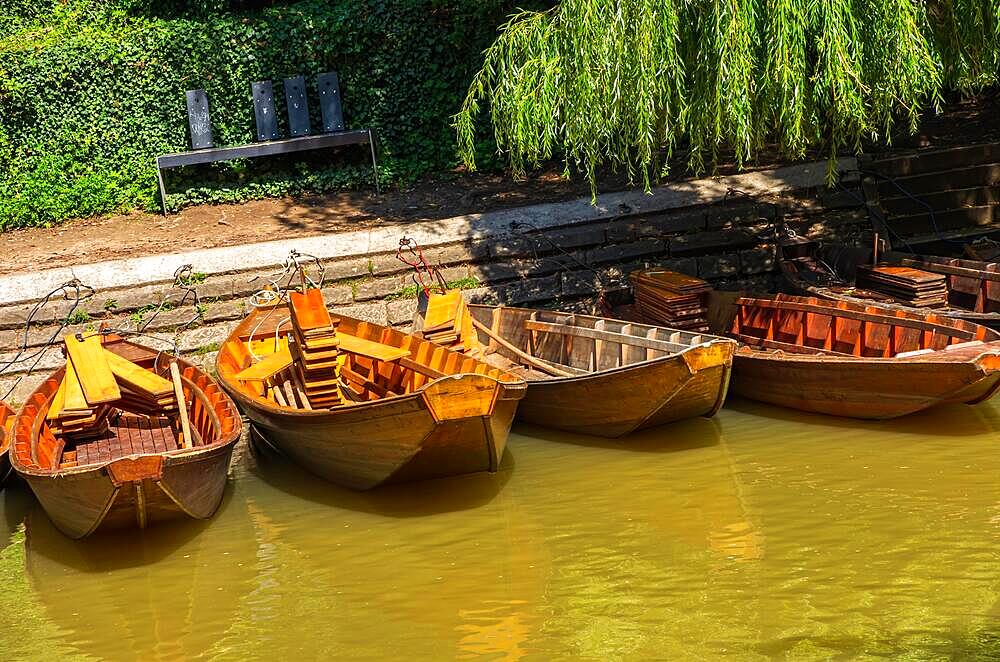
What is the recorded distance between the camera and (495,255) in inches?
404

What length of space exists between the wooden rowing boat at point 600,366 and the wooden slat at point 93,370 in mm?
2313

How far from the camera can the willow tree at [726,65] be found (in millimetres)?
7406

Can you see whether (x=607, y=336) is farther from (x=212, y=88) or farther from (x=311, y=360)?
(x=212, y=88)

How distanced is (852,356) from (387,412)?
3.45 meters

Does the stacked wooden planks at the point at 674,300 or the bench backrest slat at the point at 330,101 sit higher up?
the bench backrest slat at the point at 330,101

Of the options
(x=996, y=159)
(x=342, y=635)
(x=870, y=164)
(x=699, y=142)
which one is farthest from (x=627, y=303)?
(x=342, y=635)

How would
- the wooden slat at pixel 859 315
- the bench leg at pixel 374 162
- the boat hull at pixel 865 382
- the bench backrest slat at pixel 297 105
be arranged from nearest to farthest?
the boat hull at pixel 865 382 → the wooden slat at pixel 859 315 → the bench leg at pixel 374 162 → the bench backrest slat at pixel 297 105

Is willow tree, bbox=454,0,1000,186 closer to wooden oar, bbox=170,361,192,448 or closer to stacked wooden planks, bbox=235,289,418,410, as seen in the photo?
stacked wooden planks, bbox=235,289,418,410

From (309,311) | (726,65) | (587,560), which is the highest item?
(726,65)

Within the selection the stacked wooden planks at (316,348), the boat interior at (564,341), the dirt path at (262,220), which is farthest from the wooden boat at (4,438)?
the boat interior at (564,341)

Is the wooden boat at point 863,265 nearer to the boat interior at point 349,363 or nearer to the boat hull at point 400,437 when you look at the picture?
the boat interior at point 349,363

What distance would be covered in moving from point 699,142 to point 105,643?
208 inches

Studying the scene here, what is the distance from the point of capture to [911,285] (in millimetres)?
8672

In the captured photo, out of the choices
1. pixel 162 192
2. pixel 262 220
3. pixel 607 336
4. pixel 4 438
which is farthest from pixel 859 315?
pixel 162 192
